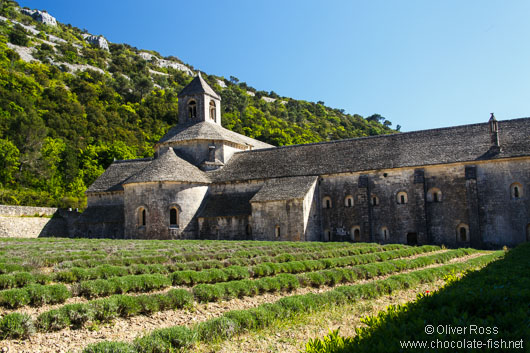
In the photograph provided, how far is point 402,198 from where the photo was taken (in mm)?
33750

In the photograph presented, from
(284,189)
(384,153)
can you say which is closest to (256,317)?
(284,189)

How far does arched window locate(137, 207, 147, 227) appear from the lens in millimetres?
36844

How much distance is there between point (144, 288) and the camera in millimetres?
12742

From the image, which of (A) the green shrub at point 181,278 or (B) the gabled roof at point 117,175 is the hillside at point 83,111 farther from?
(A) the green shrub at point 181,278

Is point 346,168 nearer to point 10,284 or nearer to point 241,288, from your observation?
point 241,288

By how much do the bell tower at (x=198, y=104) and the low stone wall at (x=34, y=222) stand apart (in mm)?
15107

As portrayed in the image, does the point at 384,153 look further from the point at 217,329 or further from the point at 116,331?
the point at 116,331

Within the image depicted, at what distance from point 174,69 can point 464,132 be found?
111 metres

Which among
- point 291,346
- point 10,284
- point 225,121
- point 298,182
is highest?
point 225,121

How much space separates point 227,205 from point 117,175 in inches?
536

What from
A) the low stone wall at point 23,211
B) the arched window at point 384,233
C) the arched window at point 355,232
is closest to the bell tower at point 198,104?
the low stone wall at point 23,211

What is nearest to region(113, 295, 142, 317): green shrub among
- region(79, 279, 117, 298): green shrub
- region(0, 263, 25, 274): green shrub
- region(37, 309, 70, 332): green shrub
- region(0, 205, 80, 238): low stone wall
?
region(37, 309, 70, 332): green shrub

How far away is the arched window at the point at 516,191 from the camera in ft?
101

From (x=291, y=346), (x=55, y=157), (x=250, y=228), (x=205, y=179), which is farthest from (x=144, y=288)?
(x=55, y=157)
